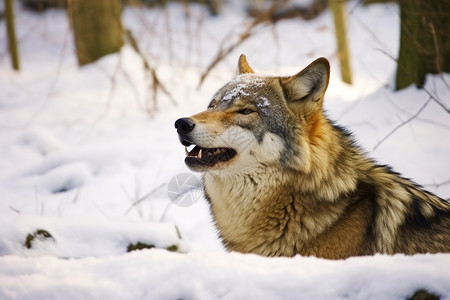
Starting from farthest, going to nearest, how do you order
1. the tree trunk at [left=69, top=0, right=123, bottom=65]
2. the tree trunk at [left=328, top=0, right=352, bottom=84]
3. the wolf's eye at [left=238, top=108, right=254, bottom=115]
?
1. the tree trunk at [left=328, top=0, right=352, bottom=84]
2. the tree trunk at [left=69, top=0, right=123, bottom=65]
3. the wolf's eye at [left=238, top=108, right=254, bottom=115]

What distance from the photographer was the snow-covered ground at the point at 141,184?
1893 mm

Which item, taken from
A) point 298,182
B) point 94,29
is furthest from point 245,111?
point 94,29

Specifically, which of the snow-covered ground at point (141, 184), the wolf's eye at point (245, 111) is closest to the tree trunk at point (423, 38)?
the snow-covered ground at point (141, 184)

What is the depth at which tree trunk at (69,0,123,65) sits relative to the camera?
8579mm

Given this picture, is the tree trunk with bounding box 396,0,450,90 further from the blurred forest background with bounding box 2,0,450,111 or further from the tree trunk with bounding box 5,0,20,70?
the tree trunk with bounding box 5,0,20,70

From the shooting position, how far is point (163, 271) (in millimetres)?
2004

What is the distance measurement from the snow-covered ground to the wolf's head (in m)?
0.72

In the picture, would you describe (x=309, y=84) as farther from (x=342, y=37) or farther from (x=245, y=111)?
(x=342, y=37)

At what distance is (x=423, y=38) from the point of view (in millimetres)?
5070

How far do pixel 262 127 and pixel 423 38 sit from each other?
306 cm

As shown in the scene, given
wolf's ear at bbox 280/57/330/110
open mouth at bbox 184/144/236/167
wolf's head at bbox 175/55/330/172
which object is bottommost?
open mouth at bbox 184/144/236/167

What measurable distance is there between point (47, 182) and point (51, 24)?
13.7m

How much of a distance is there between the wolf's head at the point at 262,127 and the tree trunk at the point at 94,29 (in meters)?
6.13

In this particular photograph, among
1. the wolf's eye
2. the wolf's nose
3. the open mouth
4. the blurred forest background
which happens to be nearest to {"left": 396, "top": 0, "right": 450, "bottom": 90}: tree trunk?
the blurred forest background
